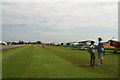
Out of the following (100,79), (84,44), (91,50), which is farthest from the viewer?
(84,44)

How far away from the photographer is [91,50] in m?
10.9

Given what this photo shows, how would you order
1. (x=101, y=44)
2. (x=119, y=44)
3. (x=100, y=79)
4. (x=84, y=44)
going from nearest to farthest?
1. (x=100, y=79)
2. (x=101, y=44)
3. (x=119, y=44)
4. (x=84, y=44)

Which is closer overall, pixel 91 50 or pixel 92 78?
pixel 92 78

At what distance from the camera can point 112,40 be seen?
2955 centimetres

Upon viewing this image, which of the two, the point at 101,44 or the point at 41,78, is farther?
the point at 101,44

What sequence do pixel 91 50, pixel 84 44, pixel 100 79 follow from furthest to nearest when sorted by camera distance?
pixel 84 44 < pixel 91 50 < pixel 100 79

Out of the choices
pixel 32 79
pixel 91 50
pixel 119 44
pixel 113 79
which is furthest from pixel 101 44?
pixel 119 44

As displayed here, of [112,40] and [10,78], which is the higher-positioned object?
[112,40]

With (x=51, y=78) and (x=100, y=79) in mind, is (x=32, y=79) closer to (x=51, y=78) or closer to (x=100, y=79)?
(x=51, y=78)

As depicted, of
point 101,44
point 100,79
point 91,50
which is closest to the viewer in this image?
point 100,79

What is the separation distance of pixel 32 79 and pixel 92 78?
278 centimetres

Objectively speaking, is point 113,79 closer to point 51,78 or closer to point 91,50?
point 51,78

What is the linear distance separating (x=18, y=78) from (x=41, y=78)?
107 centimetres

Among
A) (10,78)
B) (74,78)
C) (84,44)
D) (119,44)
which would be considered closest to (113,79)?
(74,78)
